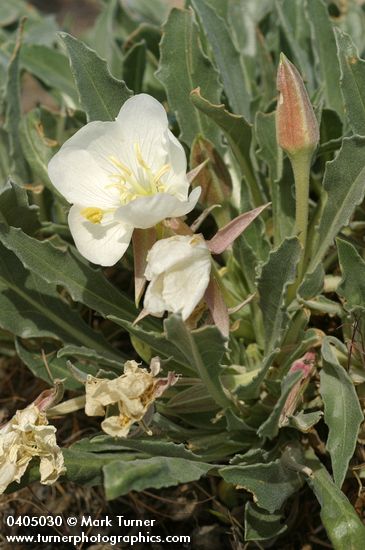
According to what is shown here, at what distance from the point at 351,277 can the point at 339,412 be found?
9.2 inches

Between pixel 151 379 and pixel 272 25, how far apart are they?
155cm

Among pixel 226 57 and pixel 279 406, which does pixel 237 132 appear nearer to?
pixel 226 57

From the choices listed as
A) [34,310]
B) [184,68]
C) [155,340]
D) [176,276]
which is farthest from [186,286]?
[184,68]

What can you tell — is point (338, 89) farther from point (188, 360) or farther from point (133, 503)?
point (133, 503)

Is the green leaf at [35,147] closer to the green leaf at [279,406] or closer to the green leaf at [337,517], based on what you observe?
the green leaf at [279,406]

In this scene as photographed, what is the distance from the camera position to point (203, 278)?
115 centimetres

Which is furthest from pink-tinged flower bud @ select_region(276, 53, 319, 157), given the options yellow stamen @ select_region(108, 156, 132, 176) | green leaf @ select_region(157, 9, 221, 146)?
green leaf @ select_region(157, 9, 221, 146)

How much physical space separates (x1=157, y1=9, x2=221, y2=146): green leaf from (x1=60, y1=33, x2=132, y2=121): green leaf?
0.62 feet

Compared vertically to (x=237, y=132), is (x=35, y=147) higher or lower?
lower

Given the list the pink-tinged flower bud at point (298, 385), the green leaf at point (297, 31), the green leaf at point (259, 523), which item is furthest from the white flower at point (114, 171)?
the green leaf at point (297, 31)

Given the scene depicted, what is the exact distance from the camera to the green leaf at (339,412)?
4.14 feet

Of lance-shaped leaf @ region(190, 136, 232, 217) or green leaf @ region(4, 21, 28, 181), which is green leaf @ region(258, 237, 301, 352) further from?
green leaf @ region(4, 21, 28, 181)

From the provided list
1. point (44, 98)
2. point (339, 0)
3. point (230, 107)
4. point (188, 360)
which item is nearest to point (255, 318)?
point (188, 360)

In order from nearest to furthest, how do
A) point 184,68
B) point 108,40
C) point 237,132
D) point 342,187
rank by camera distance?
point 342,187
point 237,132
point 184,68
point 108,40
